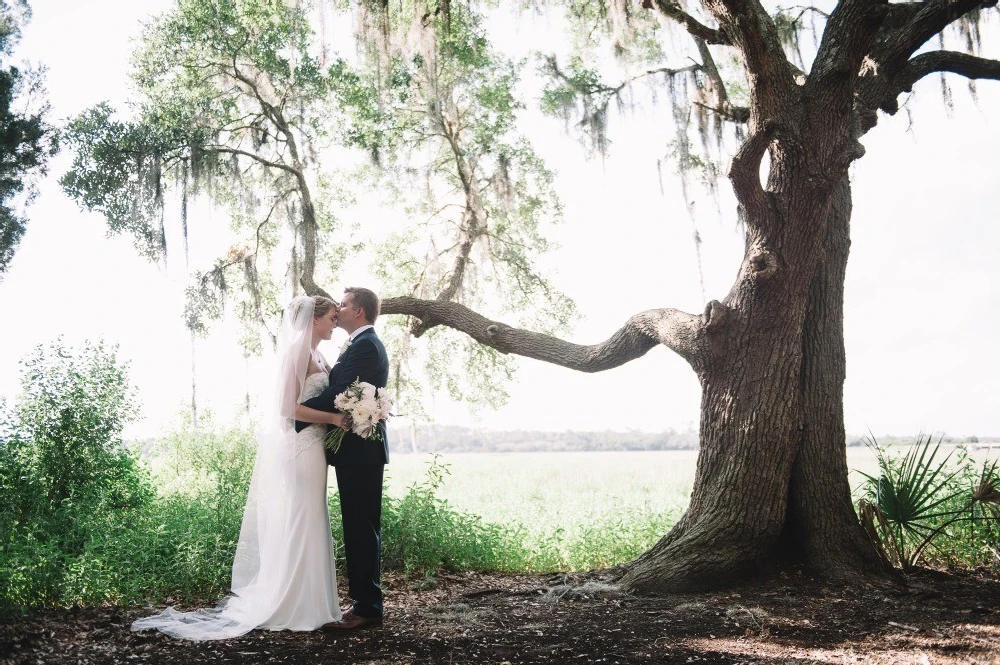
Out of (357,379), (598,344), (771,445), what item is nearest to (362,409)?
(357,379)

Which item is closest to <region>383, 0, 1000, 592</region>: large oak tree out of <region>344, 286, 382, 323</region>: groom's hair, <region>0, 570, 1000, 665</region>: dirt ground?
<region>0, 570, 1000, 665</region>: dirt ground

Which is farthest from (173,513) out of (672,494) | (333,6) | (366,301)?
(672,494)

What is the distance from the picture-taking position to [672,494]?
11633 mm

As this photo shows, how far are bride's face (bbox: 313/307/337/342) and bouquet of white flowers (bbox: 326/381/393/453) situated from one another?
459 millimetres

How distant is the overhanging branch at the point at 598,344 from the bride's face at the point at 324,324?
164 cm

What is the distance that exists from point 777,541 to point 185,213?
18.9ft

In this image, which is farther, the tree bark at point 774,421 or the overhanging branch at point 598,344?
the overhanging branch at point 598,344

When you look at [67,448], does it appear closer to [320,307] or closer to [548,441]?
[320,307]

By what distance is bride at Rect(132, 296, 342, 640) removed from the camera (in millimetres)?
3896

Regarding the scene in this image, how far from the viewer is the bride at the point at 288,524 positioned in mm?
3896

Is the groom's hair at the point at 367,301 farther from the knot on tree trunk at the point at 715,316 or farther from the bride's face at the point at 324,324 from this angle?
the knot on tree trunk at the point at 715,316

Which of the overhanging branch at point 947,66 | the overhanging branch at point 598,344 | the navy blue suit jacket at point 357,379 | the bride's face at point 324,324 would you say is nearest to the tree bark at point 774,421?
the overhanging branch at point 598,344

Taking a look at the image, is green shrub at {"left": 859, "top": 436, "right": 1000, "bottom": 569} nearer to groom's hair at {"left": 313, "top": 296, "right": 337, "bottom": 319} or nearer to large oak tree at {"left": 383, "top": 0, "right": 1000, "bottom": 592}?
large oak tree at {"left": 383, "top": 0, "right": 1000, "bottom": 592}

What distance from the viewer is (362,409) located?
3.87 m
